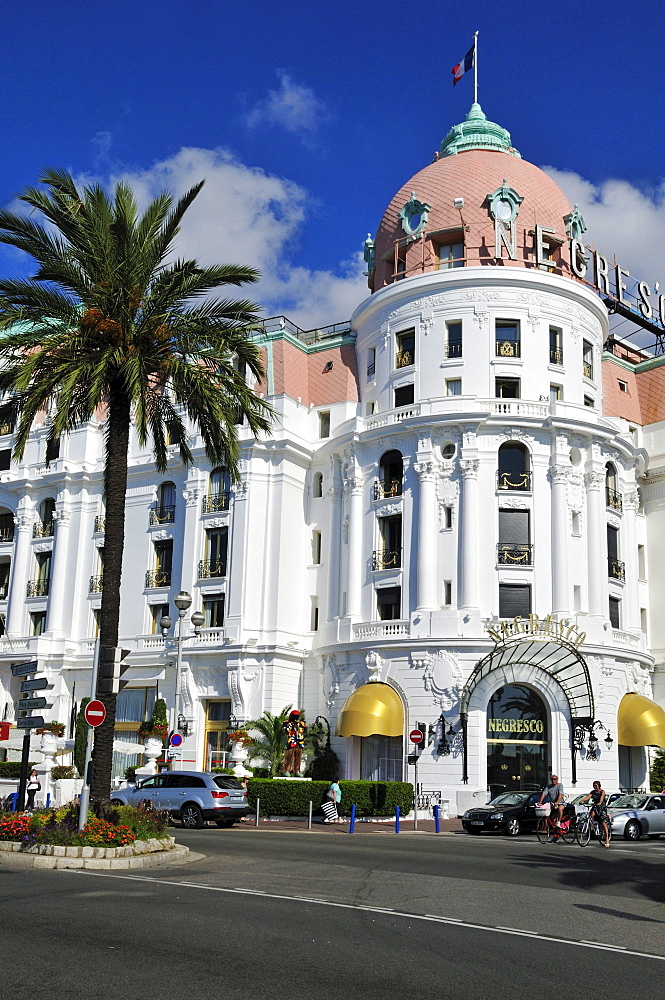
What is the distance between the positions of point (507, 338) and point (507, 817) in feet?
78.0

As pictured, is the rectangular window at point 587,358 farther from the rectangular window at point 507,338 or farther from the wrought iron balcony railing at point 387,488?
the wrought iron balcony railing at point 387,488

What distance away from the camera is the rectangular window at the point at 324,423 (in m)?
51.4

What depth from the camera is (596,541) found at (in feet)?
147

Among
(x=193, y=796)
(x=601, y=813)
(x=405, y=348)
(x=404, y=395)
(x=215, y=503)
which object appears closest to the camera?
(x=601, y=813)

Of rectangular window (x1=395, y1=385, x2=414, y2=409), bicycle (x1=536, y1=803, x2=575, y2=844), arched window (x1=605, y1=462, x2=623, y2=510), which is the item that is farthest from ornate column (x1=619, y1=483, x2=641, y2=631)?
bicycle (x1=536, y1=803, x2=575, y2=844)

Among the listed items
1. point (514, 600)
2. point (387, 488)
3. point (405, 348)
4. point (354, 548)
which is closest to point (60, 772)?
point (354, 548)

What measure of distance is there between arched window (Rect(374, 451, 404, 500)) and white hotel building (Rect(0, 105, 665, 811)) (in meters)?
0.18

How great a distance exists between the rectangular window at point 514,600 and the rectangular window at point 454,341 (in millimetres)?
11125

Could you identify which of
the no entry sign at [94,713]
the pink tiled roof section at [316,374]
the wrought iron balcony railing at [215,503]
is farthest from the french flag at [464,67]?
the no entry sign at [94,713]

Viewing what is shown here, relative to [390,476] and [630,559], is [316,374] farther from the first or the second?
[630,559]

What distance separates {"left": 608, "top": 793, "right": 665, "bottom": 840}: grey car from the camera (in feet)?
104

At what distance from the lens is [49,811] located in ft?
70.2

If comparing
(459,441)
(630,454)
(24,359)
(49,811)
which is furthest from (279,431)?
(49,811)

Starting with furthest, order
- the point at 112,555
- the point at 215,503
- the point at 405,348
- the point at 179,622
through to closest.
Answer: the point at 215,503 < the point at 405,348 < the point at 179,622 < the point at 112,555
